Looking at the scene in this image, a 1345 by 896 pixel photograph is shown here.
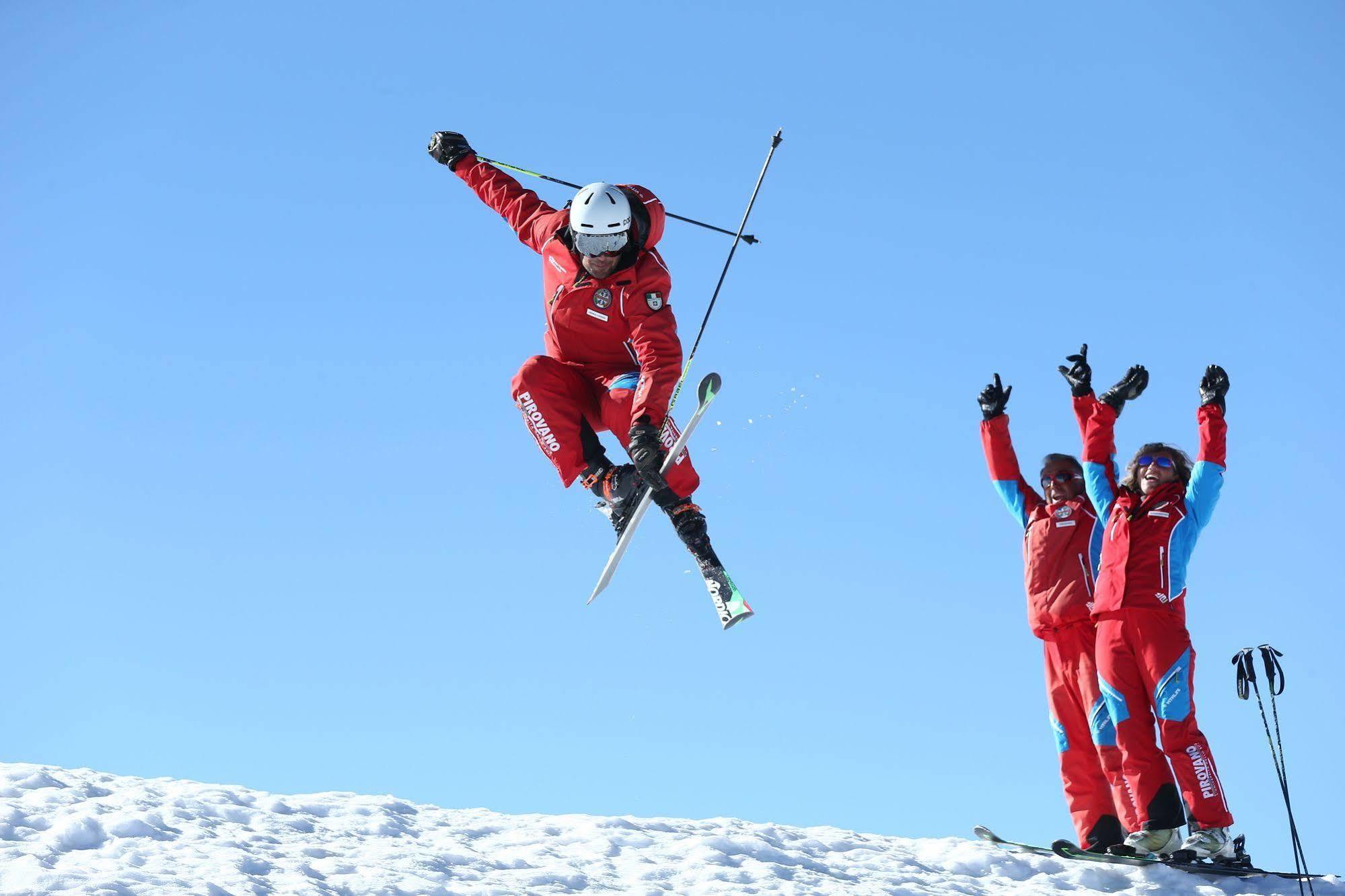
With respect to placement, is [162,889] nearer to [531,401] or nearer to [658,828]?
[658,828]

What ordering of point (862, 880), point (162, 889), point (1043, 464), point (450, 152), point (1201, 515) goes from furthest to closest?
point (450, 152) < point (1043, 464) < point (1201, 515) < point (862, 880) < point (162, 889)

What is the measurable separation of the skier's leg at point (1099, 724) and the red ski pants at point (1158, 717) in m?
0.08

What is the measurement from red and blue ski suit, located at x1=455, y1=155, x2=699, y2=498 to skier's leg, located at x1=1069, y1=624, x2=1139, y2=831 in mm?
2371

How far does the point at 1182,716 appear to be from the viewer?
7535mm

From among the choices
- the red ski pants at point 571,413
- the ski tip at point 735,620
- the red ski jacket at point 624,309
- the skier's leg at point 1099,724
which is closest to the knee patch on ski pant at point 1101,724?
the skier's leg at point 1099,724

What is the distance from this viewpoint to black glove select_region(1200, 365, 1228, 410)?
25.5 ft

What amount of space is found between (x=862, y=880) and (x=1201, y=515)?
2.58 m

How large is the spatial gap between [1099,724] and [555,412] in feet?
11.3

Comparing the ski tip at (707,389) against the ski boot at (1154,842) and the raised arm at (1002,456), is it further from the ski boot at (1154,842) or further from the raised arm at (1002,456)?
the ski boot at (1154,842)

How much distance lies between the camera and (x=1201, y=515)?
780cm

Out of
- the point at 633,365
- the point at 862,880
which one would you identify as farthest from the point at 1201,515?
the point at 633,365

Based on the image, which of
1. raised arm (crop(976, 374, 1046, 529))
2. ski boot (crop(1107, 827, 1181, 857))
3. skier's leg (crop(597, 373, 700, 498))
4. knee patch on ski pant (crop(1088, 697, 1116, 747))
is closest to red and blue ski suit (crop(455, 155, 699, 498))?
skier's leg (crop(597, 373, 700, 498))

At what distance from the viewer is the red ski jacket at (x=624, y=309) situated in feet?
27.8

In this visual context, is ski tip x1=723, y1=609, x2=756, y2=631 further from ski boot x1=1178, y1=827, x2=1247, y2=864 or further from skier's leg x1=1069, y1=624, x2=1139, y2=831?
ski boot x1=1178, y1=827, x2=1247, y2=864
